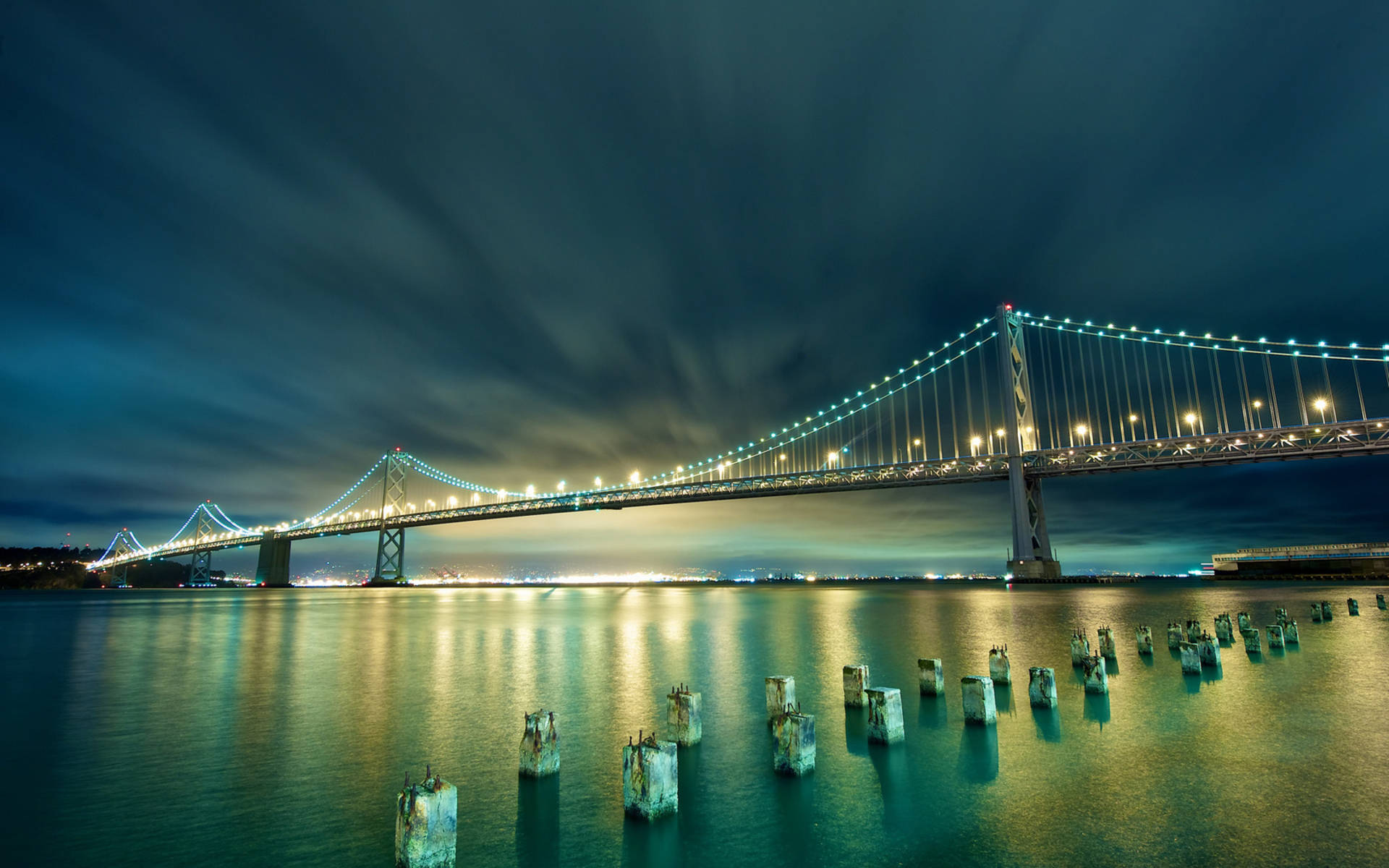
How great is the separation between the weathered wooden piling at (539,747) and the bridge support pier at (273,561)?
9109 cm

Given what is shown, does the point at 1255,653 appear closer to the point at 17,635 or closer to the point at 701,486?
the point at 17,635

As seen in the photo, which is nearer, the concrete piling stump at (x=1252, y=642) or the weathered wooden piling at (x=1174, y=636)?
the concrete piling stump at (x=1252, y=642)

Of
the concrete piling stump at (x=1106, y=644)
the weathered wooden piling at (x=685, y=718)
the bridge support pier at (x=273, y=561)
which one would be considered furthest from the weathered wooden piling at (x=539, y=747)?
the bridge support pier at (x=273, y=561)

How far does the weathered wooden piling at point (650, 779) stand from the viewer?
559cm

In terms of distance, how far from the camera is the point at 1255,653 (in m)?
14.9

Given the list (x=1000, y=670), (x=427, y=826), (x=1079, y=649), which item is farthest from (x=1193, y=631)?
(x=427, y=826)

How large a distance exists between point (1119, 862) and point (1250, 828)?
146 centimetres

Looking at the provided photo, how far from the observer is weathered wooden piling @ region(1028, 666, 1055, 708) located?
9.46m

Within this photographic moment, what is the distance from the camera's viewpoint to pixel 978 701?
8.62 meters

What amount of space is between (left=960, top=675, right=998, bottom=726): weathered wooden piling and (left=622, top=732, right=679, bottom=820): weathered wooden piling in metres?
4.65

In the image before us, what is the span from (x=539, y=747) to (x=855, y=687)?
496 centimetres

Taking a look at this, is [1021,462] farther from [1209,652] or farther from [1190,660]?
[1190,660]

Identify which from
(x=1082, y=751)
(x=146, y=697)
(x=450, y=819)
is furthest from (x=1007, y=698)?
(x=146, y=697)

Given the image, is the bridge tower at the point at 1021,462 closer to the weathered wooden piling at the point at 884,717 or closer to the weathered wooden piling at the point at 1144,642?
the weathered wooden piling at the point at 1144,642
